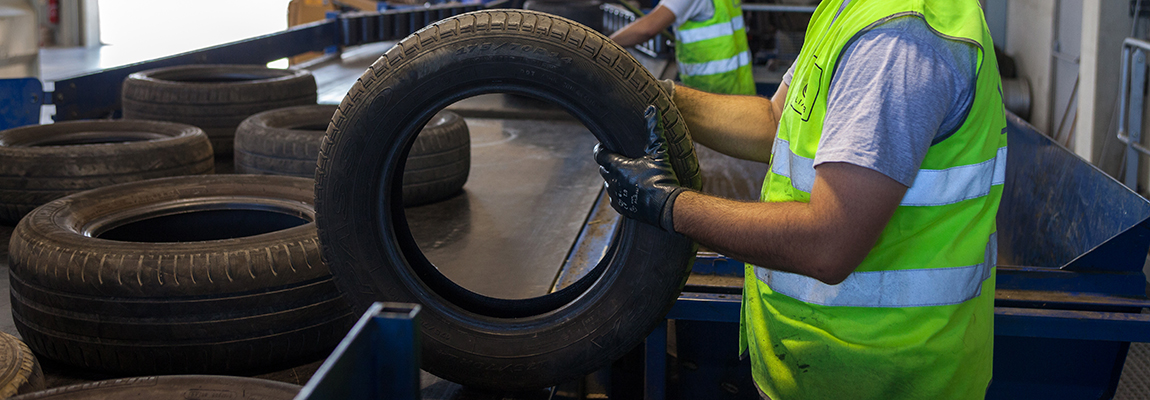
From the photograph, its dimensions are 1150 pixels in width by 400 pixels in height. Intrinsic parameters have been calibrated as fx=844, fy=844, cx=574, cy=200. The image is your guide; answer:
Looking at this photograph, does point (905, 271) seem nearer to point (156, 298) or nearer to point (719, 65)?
point (156, 298)

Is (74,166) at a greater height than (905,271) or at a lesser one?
lesser

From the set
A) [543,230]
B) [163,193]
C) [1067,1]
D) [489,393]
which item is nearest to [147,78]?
[163,193]

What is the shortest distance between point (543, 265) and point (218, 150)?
1881 mm

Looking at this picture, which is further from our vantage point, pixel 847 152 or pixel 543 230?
pixel 543 230

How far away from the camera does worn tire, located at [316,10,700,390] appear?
1525 millimetres

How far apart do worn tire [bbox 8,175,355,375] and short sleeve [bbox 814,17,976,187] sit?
1213mm

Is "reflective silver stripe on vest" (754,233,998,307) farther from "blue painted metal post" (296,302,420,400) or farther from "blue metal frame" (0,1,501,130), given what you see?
"blue metal frame" (0,1,501,130)

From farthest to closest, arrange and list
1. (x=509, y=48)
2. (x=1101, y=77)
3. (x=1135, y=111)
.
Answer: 1. (x=1101, y=77)
2. (x=1135, y=111)
3. (x=509, y=48)

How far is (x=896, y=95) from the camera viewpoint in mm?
1114

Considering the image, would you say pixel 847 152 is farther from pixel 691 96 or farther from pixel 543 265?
pixel 543 265

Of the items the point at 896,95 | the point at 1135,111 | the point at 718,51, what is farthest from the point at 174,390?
the point at 1135,111

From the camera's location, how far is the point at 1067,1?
16.8ft

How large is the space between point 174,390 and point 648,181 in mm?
839

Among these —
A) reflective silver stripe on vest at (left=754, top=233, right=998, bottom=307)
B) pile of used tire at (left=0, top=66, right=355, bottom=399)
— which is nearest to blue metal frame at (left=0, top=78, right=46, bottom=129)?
pile of used tire at (left=0, top=66, right=355, bottom=399)
